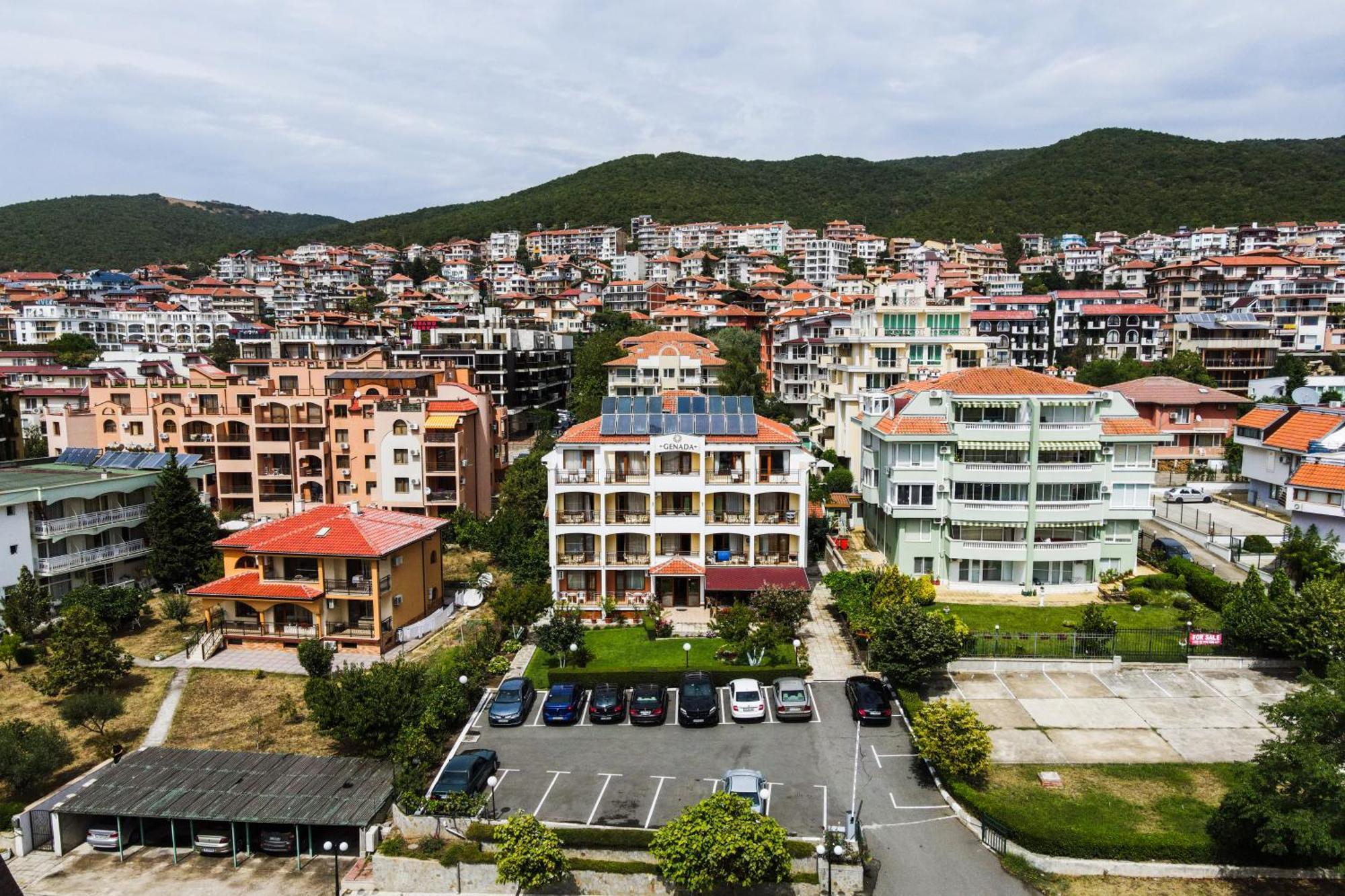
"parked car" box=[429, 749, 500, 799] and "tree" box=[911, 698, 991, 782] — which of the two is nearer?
"tree" box=[911, 698, 991, 782]

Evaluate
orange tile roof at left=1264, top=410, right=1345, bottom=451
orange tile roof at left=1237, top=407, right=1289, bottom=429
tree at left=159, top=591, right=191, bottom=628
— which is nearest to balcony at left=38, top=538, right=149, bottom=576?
tree at left=159, top=591, right=191, bottom=628

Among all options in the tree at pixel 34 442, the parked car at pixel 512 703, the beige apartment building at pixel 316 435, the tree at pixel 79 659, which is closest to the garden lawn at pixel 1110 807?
the parked car at pixel 512 703

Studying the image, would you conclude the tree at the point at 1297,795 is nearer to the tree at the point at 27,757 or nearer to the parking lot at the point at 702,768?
the parking lot at the point at 702,768

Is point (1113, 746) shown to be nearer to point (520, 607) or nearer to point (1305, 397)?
point (520, 607)

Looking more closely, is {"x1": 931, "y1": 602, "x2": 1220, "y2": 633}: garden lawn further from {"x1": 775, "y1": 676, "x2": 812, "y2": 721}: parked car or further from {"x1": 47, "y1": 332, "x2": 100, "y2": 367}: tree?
{"x1": 47, "y1": 332, "x2": 100, "y2": 367}: tree

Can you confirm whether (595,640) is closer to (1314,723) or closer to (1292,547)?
(1314,723)
